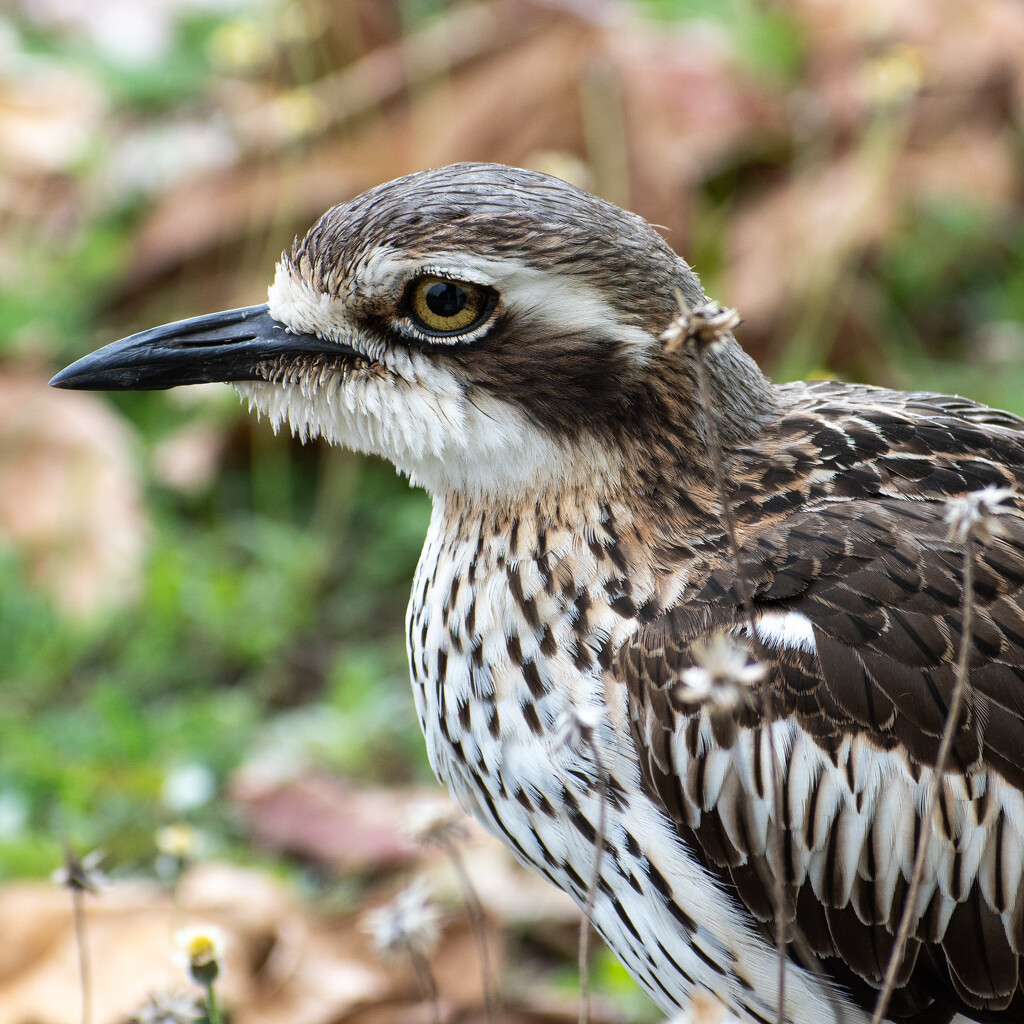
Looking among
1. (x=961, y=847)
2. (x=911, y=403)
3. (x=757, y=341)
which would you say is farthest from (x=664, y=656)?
(x=757, y=341)

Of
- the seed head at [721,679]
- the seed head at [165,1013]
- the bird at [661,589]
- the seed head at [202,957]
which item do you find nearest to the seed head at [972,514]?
the seed head at [721,679]

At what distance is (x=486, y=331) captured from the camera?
2.36 meters

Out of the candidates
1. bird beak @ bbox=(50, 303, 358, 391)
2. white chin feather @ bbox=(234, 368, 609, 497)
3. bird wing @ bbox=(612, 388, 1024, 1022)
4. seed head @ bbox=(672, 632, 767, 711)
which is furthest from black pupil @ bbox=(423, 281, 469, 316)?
seed head @ bbox=(672, 632, 767, 711)

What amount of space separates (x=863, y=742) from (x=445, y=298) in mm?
989

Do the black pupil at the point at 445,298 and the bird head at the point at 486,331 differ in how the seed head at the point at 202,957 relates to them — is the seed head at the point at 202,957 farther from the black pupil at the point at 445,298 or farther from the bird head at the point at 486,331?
the black pupil at the point at 445,298

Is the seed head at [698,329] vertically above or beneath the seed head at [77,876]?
above

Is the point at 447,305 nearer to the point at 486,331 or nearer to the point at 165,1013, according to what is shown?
the point at 486,331

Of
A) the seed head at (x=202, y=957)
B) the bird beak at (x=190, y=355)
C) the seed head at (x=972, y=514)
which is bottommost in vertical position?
the seed head at (x=202, y=957)

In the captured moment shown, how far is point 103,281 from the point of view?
18.7ft

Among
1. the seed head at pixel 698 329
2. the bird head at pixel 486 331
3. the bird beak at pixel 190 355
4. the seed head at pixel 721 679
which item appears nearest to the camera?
the seed head at pixel 721 679

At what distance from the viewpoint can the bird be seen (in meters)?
2.20

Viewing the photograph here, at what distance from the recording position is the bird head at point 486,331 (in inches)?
91.3

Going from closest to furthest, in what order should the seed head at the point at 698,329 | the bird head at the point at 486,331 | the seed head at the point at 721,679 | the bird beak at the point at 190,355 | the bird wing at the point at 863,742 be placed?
the seed head at the point at 721,679 → the seed head at the point at 698,329 → the bird wing at the point at 863,742 → the bird head at the point at 486,331 → the bird beak at the point at 190,355

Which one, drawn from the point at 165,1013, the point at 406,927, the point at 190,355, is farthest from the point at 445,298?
the point at 165,1013
